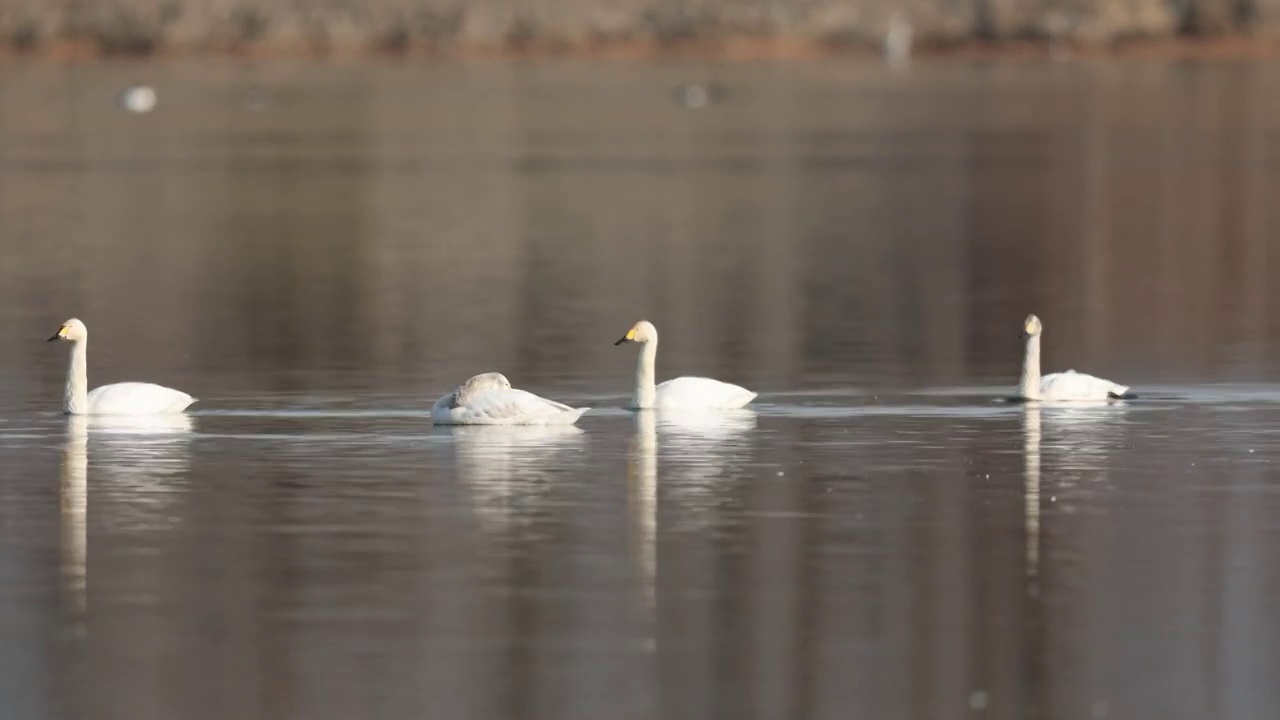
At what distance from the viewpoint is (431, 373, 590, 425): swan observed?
73.4ft

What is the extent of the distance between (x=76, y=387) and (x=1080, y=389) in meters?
7.26

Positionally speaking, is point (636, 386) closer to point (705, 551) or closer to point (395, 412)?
point (395, 412)

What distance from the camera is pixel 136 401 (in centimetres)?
2323

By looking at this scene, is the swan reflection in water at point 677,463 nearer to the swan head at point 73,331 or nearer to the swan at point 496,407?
the swan at point 496,407

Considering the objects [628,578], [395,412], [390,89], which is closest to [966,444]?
[395,412]

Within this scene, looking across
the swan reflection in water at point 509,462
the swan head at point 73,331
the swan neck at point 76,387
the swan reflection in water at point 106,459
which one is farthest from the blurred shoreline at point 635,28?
the swan reflection in water at point 509,462

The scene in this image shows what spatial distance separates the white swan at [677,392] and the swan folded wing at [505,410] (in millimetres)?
1110

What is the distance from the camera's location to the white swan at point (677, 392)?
76.9 feet

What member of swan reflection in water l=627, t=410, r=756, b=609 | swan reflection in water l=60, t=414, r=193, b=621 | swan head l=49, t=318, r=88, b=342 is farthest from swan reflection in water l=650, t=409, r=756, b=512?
swan head l=49, t=318, r=88, b=342

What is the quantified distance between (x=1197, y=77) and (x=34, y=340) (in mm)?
91280

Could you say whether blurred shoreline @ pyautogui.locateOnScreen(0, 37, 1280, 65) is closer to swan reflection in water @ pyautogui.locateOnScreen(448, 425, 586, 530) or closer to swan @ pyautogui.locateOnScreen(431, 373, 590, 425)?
swan @ pyautogui.locateOnScreen(431, 373, 590, 425)

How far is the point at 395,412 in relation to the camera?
2380 centimetres

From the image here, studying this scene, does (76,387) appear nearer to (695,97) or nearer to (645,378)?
(645,378)

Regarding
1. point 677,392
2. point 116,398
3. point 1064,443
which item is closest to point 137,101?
point 116,398
